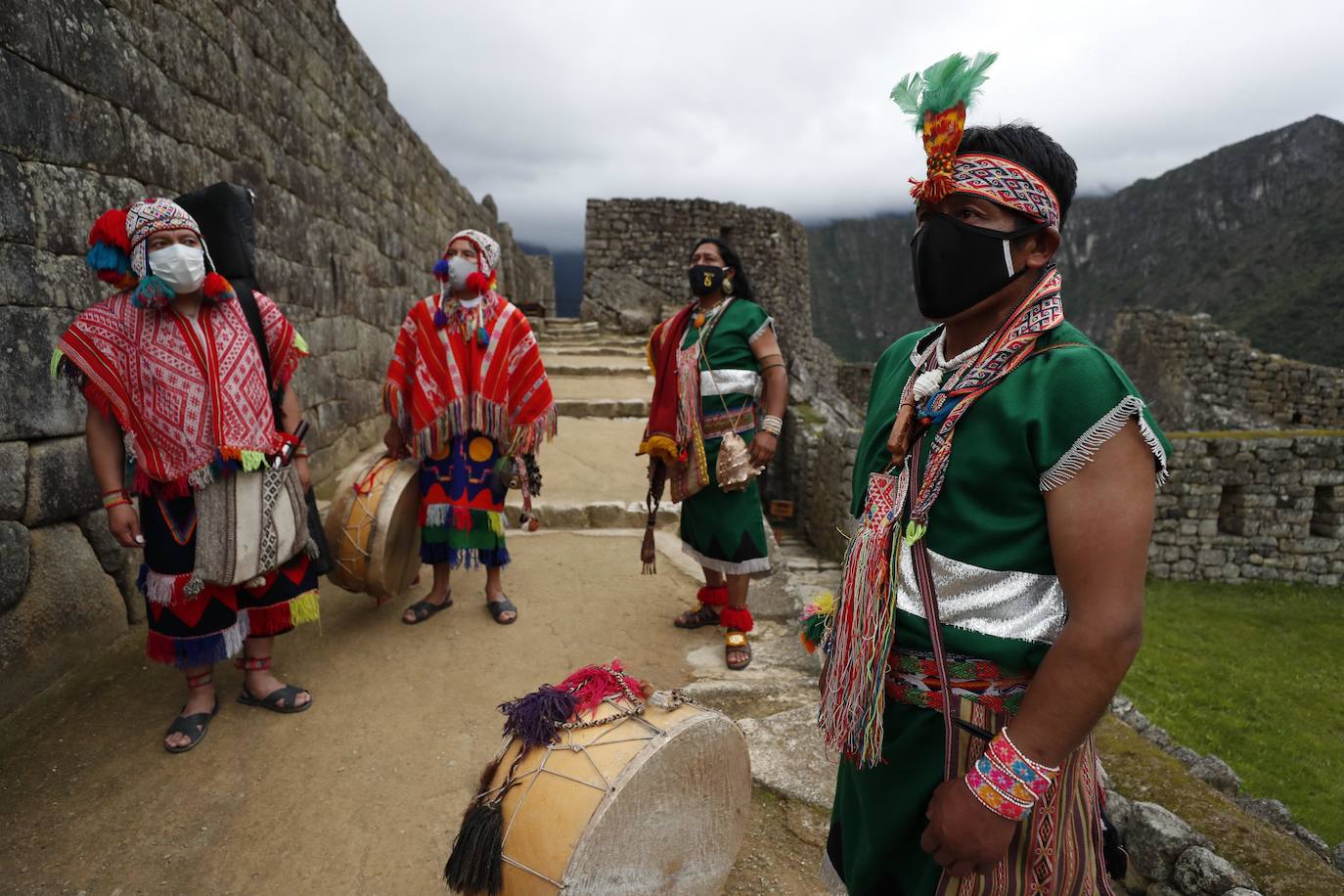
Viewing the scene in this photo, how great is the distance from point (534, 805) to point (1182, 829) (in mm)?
2288

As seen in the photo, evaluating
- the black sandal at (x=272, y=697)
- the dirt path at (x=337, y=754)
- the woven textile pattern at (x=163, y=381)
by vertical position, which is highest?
the woven textile pattern at (x=163, y=381)

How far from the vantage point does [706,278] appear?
3.34m

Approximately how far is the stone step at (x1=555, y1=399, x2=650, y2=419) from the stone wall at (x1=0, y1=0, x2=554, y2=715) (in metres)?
2.36

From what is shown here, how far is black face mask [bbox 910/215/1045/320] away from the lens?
126cm

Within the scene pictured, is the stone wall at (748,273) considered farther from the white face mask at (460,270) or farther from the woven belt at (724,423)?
the white face mask at (460,270)

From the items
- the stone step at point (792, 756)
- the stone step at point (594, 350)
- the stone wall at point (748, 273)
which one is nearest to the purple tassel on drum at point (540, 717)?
the stone step at point (792, 756)

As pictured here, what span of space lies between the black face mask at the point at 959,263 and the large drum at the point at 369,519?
2.76 metres

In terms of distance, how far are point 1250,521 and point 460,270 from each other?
12748mm

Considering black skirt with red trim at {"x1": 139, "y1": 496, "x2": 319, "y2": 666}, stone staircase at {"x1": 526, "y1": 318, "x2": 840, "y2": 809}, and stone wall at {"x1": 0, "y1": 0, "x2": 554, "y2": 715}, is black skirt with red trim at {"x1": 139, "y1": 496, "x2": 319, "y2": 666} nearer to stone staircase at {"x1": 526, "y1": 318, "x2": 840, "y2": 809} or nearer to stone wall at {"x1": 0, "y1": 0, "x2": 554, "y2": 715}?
stone wall at {"x1": 0, "y1": 0, "x2": 554, "y2": 715}

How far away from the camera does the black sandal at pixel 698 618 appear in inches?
153

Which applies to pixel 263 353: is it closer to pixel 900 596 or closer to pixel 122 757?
pixel 122 757

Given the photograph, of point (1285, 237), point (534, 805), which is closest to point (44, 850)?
point (534, 805)

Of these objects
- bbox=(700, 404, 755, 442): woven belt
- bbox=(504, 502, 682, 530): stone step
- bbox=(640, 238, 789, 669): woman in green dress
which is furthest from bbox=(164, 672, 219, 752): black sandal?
bbox=(504, 502, 682, 530): stone step

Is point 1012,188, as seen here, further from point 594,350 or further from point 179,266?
point 594,350
